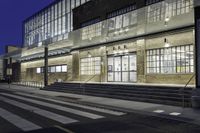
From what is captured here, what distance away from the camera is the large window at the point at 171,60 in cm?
2179

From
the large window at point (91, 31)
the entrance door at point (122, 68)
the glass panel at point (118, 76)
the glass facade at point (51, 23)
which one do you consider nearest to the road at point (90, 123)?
the entrance door at point (122, 68)

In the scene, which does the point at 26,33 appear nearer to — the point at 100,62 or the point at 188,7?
the point at 100,62

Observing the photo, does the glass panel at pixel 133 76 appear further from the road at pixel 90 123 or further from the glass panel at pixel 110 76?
the road at pixel 90 123

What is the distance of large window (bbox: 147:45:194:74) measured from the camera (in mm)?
21792

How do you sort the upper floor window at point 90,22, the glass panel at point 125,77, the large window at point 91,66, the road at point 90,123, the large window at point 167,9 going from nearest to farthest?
the road at point 90,123, the large window at point 167,9, the glass panel at point 125,77, the large window at point 91,66, the upper floor window at point 90,22

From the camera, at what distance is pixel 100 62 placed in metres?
32.5

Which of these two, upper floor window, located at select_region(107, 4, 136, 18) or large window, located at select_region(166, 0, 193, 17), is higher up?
upper floor window, located at select_region(107, 4, 136, 18)

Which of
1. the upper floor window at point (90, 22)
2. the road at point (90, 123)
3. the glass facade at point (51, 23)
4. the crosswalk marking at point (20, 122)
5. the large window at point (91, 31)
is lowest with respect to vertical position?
the crosswalk marking at point (20, 122)

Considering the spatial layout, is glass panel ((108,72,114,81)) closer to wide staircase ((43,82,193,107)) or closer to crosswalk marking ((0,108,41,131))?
wide staircase ((43,82,193,107))

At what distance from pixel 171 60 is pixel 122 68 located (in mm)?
6898

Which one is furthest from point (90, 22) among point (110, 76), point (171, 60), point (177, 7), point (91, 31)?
point (171, 60)

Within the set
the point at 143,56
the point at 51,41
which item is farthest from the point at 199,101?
the point at 51,41

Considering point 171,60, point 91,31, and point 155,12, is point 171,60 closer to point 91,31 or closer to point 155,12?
point 155,12

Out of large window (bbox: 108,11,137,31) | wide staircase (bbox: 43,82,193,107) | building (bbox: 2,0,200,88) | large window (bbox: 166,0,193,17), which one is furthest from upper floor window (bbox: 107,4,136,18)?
wide staircase (bbox: 43,82,193,107)
